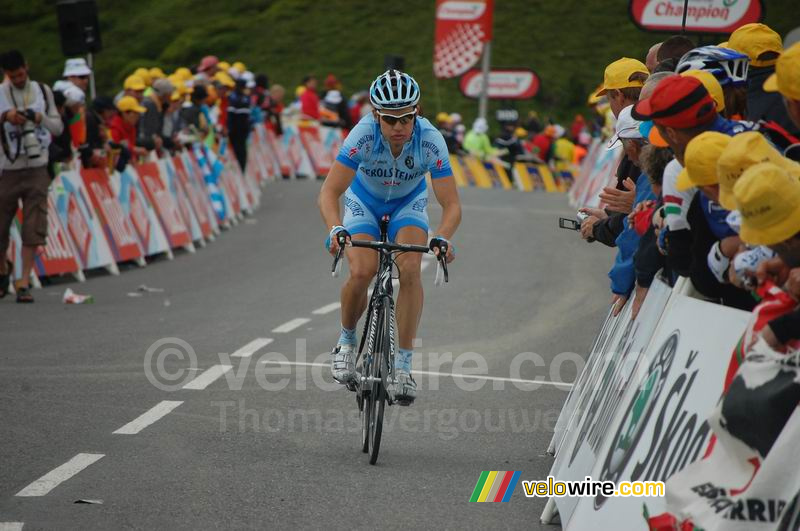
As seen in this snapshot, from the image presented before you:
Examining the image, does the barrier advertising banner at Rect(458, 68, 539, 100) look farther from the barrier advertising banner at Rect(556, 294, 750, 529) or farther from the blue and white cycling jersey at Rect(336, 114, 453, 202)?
the barrier advertising banner at Rect(556, 294, 750, 529)

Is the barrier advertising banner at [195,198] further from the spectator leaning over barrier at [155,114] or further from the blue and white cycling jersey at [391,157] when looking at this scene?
the blue and white cycling jersey at [391,157]

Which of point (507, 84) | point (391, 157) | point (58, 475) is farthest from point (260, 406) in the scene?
point (507, 84)

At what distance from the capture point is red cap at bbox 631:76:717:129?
18.3 feet

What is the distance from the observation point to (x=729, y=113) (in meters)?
6.72

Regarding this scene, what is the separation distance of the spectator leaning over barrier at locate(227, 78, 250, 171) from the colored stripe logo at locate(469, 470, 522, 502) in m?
19.6

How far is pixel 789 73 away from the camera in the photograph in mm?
4551

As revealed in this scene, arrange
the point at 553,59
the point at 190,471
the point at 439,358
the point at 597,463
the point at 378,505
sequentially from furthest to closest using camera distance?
1. the point at 553,59
2. the point at 439,358
3. the point at 190,471
4. the point at 378,505
5. the point at 597,463

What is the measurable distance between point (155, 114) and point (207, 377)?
432 inches

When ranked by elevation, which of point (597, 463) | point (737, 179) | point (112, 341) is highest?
point (737, 179)

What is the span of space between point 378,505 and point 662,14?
35.2 ft

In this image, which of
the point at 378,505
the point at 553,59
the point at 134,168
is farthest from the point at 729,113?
the point at 553,59

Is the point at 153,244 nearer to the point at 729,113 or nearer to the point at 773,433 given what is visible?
the point at 729,113

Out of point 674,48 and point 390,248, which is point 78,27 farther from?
point 390,248

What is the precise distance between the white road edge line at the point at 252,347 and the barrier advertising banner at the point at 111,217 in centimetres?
606
